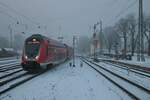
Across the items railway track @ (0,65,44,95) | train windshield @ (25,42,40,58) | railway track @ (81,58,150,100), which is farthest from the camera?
train windshield @ (25,42,40,58)

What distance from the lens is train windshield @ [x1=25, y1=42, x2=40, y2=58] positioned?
22562mm

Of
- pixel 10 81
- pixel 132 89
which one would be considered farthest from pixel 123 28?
pixel 132 89

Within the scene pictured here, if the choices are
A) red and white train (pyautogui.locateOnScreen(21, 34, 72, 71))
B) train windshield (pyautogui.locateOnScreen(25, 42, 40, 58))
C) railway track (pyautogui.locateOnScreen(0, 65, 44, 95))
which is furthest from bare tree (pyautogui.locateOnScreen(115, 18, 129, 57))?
railway track (pyautogui.locateOnScreen(0, 65, 44, 95))

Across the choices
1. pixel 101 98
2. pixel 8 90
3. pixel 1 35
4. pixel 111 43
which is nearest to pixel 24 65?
pixel 8 90

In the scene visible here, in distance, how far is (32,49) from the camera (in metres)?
22.8

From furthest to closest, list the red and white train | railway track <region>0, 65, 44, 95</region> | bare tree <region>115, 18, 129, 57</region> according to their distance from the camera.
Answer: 1. bare tree <region>115, 18, 129, 57</region>
2. the red and white train
3. railway track <region>0, 65, 44, 95</region>

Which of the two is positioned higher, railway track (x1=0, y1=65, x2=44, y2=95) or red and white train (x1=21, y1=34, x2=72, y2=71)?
red and white train (x1=21, y1=34, x2=72, y2=71)

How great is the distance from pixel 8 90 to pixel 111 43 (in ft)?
325

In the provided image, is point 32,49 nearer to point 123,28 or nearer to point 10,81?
point 10,81

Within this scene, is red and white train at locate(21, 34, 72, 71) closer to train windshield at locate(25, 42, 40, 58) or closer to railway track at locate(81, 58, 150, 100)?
train windshield at locate(25, 42, 40, 58)

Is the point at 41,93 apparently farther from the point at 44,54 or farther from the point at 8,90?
the point at 44,54

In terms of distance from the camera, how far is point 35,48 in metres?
22.8

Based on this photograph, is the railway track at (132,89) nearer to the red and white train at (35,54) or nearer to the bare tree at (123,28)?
the red and white train at (35,54)

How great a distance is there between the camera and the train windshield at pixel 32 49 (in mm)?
22562
